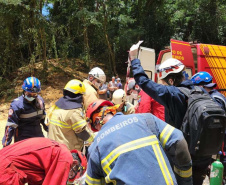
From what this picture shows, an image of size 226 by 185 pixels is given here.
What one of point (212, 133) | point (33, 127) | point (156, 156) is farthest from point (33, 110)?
point (156, 156)

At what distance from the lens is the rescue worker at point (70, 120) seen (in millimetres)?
3232

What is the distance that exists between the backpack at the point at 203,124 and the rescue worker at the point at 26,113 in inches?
93.4

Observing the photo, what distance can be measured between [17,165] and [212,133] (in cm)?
171

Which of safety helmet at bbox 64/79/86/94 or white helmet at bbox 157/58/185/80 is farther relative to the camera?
safety helmet at bbox 64/79/86/94

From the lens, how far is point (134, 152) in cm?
143

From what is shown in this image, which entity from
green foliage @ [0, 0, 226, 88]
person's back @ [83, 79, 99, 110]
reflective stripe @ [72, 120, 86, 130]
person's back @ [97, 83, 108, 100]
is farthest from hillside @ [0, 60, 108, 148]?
reflective stripe @ [72, 120, 86, 130]

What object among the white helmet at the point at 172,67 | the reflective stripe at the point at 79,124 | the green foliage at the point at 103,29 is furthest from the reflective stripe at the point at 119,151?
the green foliage at the point at 103,29

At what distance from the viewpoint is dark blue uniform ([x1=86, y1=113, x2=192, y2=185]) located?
1413 mm

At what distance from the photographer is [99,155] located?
149cm

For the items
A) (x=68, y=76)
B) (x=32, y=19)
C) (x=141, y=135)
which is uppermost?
(x=32, y=19)

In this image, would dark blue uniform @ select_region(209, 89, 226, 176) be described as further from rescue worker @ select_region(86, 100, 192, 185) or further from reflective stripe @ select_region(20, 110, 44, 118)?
reflective stripe @ select_region(20, 110, 44, 118)

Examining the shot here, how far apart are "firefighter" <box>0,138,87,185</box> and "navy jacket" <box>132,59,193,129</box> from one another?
1.00 metres

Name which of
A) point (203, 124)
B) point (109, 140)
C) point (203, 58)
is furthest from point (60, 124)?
point (203, 58)

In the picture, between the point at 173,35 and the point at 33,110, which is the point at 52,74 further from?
the point at 33,110
